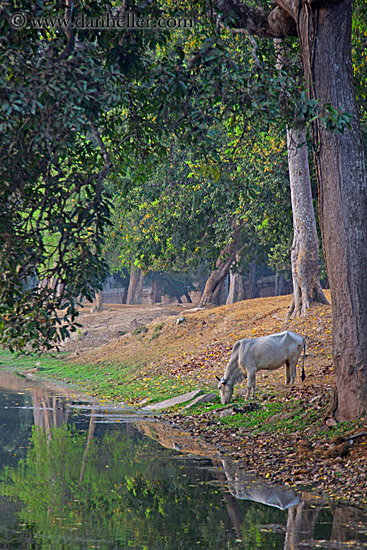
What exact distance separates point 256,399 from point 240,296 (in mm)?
26195

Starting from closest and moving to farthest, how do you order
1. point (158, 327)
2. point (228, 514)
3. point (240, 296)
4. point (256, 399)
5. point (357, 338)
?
point (228, 514)
point (357, 338)
point (256, 399)
point (158, 327)
point (240, 296)

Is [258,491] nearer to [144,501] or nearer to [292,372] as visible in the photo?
[144,501]

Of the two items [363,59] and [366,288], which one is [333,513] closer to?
[366,288]

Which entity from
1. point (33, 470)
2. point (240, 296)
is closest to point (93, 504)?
point (33, 470)

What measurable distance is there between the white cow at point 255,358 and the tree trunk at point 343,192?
5.16 meters

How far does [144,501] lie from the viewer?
8.62 meters

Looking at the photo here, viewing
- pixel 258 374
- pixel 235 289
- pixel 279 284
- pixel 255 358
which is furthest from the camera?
pixel 279 284

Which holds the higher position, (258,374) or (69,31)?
(69,31)

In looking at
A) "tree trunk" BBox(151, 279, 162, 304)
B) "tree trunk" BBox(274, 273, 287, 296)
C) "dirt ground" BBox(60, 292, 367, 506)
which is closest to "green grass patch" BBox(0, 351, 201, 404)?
"dirt ground" BBox(60, 292, 367, 506)

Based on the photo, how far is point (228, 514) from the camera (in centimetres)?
792

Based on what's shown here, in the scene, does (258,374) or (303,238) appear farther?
(303,238)

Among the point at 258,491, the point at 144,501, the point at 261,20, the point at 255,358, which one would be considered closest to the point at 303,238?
the point at 255,358

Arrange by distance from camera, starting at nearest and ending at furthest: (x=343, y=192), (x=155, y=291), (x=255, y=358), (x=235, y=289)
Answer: (x=343, y=192) → (x=255, y=358) → (x=235, y=289) → (x=155, y=291)

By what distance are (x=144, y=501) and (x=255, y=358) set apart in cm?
846
